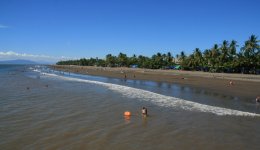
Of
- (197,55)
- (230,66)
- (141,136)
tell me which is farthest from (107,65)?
(141,136)

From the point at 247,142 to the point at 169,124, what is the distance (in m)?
5.12

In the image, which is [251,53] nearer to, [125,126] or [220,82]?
[220,82]

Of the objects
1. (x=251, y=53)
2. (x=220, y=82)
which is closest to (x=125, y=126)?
(x=220, y=82)

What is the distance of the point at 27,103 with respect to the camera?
2505cm

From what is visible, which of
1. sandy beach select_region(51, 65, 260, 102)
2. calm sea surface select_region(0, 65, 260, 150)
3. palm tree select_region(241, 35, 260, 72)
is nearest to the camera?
calm sea surface select_region(0, 65, 260, 150)

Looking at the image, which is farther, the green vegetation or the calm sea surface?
the green vegetation

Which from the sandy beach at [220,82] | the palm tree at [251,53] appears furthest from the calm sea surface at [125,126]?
the palm tree at [251,53]

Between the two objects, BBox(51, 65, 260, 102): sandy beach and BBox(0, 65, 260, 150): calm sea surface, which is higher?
BBox(51, 65, 260, 102): sandy beach

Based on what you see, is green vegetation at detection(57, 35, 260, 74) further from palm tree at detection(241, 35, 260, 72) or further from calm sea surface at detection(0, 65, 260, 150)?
calm sea surface at detection(0, 65, 260, 150)

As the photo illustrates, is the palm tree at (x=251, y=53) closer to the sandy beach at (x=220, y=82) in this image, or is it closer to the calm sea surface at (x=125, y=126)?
the sandy beach at (x=220, y=82)

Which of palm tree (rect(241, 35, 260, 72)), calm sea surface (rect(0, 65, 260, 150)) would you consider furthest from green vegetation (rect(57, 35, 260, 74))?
calm sea surface (rect(0, 65, 260, 150))

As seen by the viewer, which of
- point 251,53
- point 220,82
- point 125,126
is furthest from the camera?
point 251,53

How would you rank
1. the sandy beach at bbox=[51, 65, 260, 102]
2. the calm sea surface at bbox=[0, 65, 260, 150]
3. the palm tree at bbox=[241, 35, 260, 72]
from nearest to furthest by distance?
1. the calm sea surface at bbox=[0, 65, 260, 150]
2. the sandy beach at bbox=[51, 65, 260, 102]
3. the palm tree at bbox=[241, 35, 260, 72]

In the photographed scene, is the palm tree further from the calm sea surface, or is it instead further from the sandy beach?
the calm sea surface
